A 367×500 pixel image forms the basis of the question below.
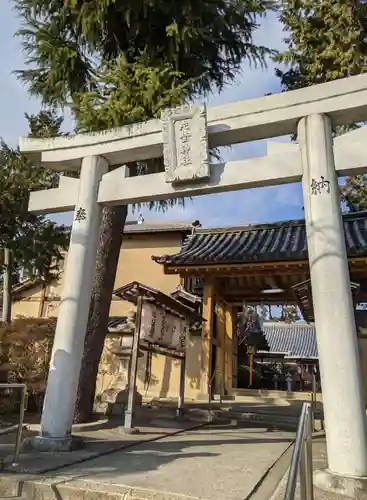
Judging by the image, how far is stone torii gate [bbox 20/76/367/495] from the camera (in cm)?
413

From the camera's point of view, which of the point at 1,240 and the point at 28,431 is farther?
the point at 1,240

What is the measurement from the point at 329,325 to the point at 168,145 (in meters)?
3.15

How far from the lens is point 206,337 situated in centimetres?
1140

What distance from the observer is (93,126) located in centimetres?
809

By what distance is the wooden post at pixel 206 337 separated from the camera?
1101 centimetres

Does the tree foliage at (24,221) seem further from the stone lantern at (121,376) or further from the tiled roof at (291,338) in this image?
the tiled roof at (291,338)

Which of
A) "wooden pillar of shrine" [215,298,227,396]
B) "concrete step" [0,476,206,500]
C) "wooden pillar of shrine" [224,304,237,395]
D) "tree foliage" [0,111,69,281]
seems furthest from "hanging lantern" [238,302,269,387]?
"concrete step" [0,476,206,500]

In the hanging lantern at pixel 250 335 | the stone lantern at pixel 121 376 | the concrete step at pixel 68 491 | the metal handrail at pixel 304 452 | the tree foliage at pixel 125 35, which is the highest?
the tree foliage at pixel 125 35

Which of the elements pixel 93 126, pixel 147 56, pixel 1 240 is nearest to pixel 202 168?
pixel 93 126

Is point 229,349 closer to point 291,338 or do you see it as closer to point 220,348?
point 220,348

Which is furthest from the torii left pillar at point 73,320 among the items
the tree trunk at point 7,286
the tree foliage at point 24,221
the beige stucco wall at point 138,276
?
the beige stucco wall at point 138,276

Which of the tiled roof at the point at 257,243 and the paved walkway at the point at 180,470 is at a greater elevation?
the tiled roof at the point at 257,243

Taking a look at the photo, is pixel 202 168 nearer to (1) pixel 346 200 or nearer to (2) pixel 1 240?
(2) pixel 1 240

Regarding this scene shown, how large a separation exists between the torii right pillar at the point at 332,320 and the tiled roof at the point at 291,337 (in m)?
Result: 21.9
